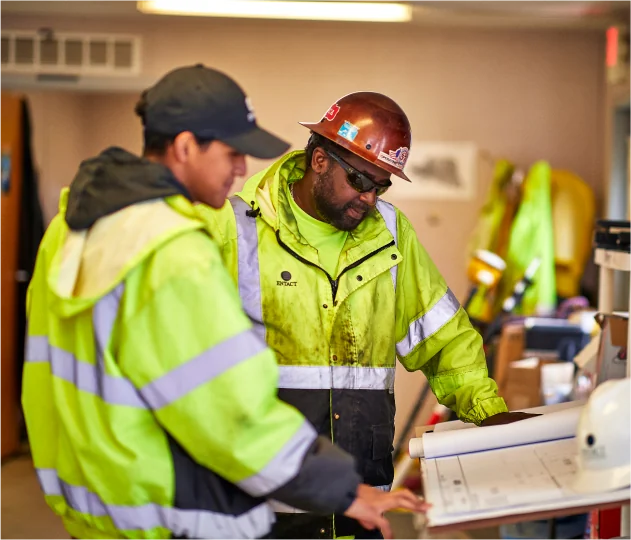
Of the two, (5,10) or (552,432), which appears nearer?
(552,432)

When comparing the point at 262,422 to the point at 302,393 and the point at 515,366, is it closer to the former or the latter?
the point at 302,393

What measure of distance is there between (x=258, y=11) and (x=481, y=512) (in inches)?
162

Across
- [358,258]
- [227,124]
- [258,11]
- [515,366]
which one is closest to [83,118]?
[258,11]

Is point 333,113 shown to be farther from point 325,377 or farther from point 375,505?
point 375,505

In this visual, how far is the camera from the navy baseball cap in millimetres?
1595

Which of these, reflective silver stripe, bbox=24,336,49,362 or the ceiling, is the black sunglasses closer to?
reflective silver stripe, bbox=24,336,49,362

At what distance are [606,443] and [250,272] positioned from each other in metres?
0.97

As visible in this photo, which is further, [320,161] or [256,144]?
[320,161]

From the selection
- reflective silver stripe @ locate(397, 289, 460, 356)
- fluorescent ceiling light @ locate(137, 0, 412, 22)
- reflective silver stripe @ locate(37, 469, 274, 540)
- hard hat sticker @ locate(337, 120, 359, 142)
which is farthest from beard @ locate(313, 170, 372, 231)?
fluorescent ceiling light @ locate(137, 0, 412, 22)

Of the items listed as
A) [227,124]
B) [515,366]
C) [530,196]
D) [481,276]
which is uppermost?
[227,124]

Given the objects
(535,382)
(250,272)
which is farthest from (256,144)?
(535,382)

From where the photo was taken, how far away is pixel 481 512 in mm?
1551

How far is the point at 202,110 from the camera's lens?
5.24 feet

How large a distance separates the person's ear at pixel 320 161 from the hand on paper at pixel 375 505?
3.07 ft
